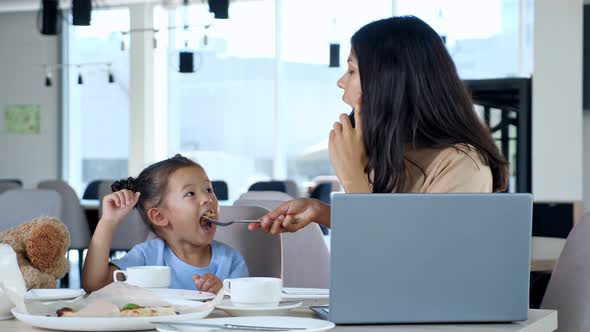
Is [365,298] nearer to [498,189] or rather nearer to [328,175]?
[498,189]

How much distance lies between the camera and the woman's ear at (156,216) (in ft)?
7.63

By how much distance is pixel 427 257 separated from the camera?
126 centimetres

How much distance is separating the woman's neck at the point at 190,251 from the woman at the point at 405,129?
0.50 m

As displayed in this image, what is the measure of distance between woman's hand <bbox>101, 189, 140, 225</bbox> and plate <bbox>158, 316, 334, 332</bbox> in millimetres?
741

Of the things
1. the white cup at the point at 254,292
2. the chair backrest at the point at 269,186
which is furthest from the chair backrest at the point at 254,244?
the chair backrest at the point at 269,186

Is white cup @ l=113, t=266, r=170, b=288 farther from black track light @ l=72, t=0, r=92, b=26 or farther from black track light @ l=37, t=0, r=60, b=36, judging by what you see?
black track light @ l=37, t=0, r=60, b=36

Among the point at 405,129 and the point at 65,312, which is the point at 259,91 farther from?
the point at 65,312

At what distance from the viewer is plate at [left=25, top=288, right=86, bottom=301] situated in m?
1.53

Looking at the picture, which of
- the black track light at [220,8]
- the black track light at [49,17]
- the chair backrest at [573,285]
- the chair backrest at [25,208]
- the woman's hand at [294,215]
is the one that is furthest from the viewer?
the black track light at [49,17]

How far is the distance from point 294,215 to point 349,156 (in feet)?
0.53

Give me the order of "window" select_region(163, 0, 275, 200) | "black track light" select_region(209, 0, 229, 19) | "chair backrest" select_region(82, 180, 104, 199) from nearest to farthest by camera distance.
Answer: "black track light" select_region(209, 0, 229, 19), "chair backrest" select_region(82, 180, 104, 199), "window" select_region(163, 0, 275, 200)

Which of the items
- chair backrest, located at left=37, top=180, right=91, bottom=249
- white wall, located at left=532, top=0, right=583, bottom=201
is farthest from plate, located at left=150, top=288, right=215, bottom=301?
white wall, located at left=532, top=0, right=583, bottom=201

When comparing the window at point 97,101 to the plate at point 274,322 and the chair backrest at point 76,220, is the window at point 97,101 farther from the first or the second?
the plate at point 274,322

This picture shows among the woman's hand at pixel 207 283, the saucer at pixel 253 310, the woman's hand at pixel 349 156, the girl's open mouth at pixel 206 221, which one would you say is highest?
the woman's hand at pixel 349 156
